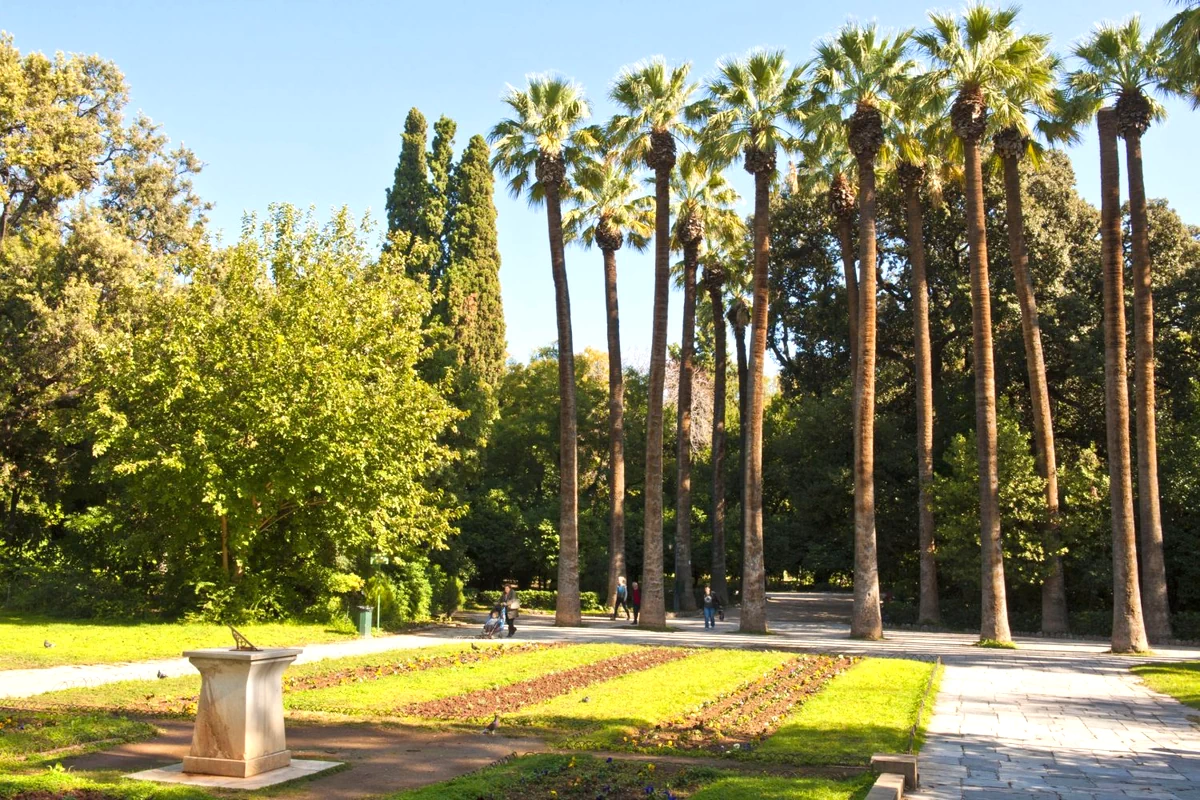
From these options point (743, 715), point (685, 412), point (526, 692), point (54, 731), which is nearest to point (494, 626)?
point (526, 692)

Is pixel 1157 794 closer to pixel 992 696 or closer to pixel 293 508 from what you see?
pixel 992 696

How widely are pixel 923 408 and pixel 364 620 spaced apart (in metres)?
17.6

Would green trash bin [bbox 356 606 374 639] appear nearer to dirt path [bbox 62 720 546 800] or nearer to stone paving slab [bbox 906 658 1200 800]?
dirt path [bbox 62 720 546 800]

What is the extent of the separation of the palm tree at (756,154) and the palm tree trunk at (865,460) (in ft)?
8.99

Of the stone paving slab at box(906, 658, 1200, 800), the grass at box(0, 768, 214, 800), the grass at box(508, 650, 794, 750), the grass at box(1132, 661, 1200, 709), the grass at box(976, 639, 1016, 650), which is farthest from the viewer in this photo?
the grass at box(976, 639, 1016, 650)

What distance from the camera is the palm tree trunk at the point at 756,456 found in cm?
2752

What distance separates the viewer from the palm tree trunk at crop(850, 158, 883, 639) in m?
26.0

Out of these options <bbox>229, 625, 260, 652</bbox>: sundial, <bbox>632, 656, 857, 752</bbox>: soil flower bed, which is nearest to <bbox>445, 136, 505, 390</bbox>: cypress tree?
<bbox>632, 656, 857, 752</bbox>: soil flower bed

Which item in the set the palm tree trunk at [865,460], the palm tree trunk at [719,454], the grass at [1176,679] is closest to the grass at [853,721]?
the grass at [1176,679]

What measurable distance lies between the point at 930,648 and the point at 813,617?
13433 millimetres

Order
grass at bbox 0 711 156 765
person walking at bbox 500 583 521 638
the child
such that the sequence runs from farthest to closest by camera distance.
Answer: person walking at bbox 500 583 521 638
the child
grass at bbox 0 711 156 765

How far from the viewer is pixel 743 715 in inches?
499

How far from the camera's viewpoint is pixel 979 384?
85.7 ft

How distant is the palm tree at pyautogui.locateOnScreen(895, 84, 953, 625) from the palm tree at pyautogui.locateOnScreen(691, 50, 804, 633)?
11.1ft
